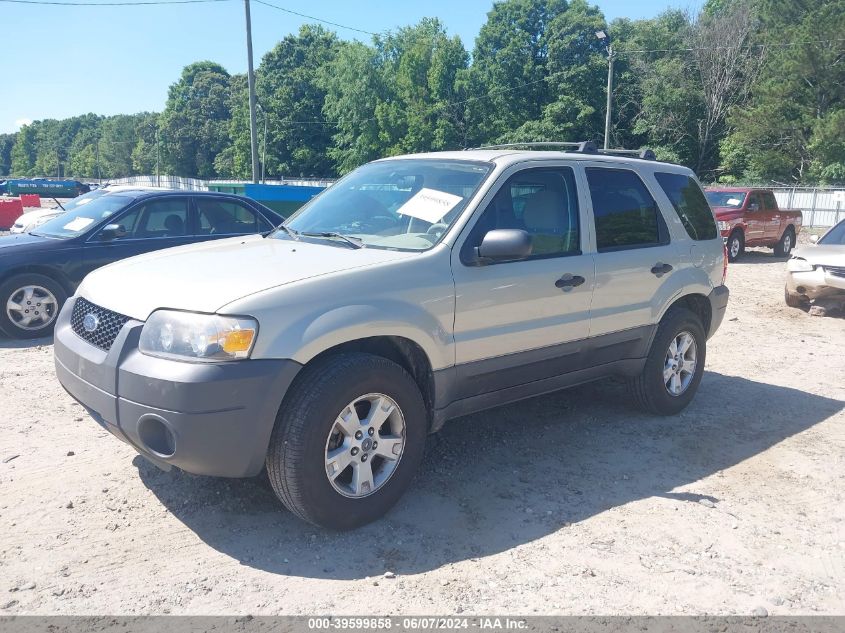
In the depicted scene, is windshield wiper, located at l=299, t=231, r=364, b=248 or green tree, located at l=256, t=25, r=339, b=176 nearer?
windshield wiper, located at l=299, t=231, r=364, b=248

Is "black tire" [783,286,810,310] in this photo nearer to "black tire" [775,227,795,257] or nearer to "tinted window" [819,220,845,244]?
"tinted window" [819,220,845,244]

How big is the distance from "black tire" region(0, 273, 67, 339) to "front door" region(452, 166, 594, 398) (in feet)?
17.5

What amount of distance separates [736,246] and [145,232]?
47.5 ft

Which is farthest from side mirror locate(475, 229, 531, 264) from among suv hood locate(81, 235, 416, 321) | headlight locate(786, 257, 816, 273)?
headlight locate(786, 257, 816, 273)

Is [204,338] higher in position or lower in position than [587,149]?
lower

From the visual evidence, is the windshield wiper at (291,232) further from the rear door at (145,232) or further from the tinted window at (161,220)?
the tinted window at (161,220)

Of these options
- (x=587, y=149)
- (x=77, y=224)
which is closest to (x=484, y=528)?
(x=587, y=149)

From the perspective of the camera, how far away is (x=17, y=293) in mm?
7449

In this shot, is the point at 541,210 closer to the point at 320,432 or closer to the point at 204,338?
the point at 320,432

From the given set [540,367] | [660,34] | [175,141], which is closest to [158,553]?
[540,367]

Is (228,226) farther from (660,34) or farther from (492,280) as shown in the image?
(660,34)

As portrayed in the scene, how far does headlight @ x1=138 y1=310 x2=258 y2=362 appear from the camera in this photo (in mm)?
3100

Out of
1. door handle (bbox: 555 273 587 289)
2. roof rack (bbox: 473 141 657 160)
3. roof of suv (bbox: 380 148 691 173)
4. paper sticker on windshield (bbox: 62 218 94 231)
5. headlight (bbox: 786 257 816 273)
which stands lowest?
headlight (bbox: 786 257 816 273)

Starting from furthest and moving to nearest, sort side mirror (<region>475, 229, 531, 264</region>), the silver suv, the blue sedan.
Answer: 1. the blue sedan
2. side mirror (<region>475, 229, 531, 264</region>)
3. the silver suv
